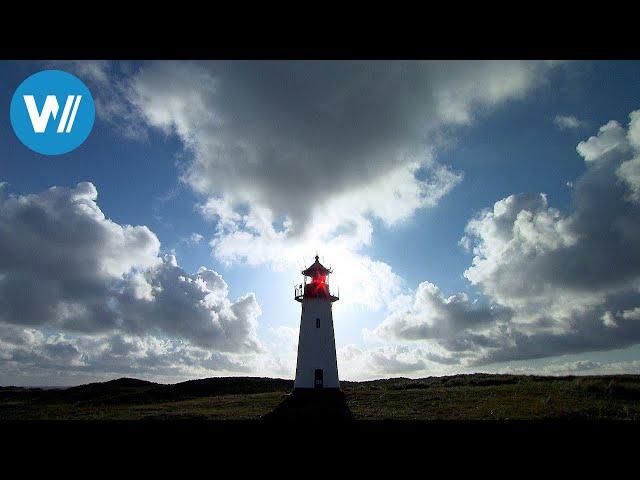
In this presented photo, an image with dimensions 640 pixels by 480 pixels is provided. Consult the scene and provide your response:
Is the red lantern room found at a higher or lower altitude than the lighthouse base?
higher

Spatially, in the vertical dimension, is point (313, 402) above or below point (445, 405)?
above

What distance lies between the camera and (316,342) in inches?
1217

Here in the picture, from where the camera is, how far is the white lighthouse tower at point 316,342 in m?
30.2

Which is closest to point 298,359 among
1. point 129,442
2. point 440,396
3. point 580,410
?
point 440,396

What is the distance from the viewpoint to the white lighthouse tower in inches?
1189

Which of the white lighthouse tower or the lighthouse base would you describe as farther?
the white lighthouse tower

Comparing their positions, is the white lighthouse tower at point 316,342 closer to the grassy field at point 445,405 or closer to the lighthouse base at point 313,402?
the lighthouse base at point 313,402

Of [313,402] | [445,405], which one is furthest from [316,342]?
[445,405]

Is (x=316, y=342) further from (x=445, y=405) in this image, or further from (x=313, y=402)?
(x=445, y=405)

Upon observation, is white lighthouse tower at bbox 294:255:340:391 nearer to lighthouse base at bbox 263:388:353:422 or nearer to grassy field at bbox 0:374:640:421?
lighthouse base at bbox 263:388:353:422

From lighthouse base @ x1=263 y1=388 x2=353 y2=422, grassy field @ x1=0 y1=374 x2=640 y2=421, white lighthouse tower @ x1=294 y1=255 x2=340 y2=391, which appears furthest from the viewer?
white lighthouse tower @ x1=294 y1=255 x2=340 y2=391

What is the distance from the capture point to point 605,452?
2.35 meters
